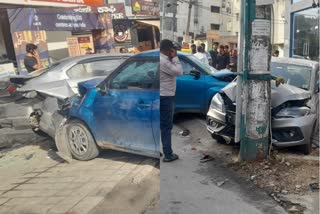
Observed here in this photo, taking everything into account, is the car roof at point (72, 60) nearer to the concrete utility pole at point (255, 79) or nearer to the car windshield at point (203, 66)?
the car windshield at point (203, 66)

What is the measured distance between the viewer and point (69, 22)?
82 cm

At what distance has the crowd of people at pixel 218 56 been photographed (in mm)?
2030

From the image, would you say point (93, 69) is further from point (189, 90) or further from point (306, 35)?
point (306, 35)

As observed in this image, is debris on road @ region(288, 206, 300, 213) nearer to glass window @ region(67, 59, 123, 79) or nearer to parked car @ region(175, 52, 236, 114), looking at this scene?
parked car @ region(175, 52, 236, 114)

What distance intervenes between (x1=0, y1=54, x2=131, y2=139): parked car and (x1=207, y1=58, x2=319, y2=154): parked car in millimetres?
2073

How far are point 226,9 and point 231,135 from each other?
1273 millimetres

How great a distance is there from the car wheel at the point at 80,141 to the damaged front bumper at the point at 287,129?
2.10 meters

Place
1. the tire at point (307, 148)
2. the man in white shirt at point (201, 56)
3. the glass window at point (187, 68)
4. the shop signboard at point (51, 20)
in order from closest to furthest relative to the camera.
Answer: the shop signboard at point (51, 20)
the glass window at point (187, 68)
the man in white shirt at point (201, 56)
the tire at point (307, 148)

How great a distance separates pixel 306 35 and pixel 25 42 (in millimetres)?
2883

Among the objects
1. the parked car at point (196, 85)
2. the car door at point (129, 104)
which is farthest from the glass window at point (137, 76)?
the parked car at point (196, 85)

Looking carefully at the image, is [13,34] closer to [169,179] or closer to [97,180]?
[97,180]

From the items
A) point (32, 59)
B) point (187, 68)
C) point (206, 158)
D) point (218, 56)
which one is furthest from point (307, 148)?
point (32, 59)

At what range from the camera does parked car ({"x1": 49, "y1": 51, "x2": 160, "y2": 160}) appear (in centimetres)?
87

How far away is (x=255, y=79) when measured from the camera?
3115 mm
